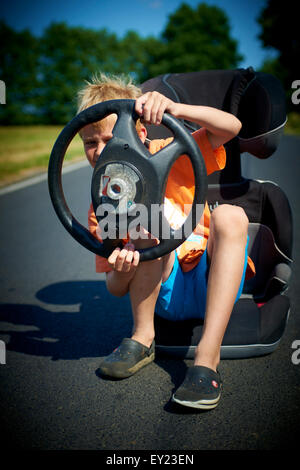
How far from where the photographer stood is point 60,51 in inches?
1160

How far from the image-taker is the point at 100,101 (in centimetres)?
148

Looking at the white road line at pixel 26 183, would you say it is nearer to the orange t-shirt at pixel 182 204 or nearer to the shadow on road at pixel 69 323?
the shadow on road at pixel 69 323

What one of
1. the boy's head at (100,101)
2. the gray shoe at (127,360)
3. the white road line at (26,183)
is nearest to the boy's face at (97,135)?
the boy's head at (100,101)

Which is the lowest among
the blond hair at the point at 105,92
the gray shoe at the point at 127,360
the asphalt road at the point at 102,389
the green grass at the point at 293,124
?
the asphalt road at the point at 102,389

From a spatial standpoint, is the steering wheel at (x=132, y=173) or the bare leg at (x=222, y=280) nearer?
the steering wheel at (x=132, y=173)

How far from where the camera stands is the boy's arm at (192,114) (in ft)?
3.67

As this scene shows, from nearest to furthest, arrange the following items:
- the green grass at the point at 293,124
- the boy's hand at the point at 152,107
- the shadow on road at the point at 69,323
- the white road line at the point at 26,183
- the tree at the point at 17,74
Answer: the boy's hand at the point at 152,107, the shadow on road at the point at 69,323, the white road line at the point at 26,183, the green grass at the point at 293,124, the tree at the point at 17,74

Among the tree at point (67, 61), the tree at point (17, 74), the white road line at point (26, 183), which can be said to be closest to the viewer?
the white road line at point (26, 183)

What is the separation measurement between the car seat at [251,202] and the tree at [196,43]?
35.1 metres

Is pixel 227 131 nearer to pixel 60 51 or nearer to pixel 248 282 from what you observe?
pixel 248 282

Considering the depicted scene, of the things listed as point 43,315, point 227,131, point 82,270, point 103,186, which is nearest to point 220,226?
point 227,131

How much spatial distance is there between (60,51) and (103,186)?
1276 inches

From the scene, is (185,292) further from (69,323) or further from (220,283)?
(69,323)

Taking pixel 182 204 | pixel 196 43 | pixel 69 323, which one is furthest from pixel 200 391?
pixel 196 43
